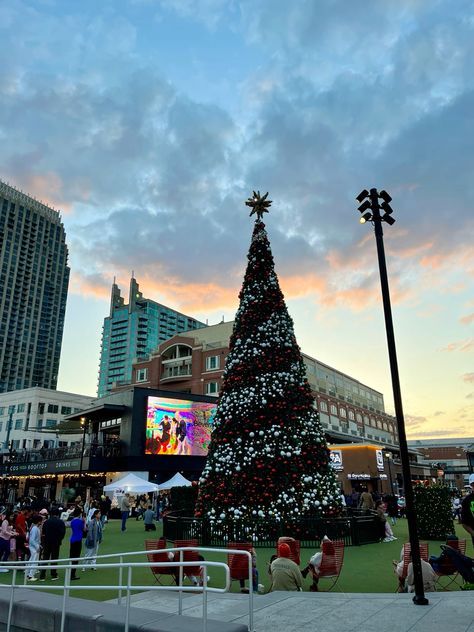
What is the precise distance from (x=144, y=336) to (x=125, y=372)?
15518mm

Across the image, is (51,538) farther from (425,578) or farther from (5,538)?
(425,578)

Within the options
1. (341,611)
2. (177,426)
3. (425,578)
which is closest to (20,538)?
(341,611)

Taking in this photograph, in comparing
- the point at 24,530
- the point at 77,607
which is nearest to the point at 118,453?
the point at 24,530

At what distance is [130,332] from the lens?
188 m

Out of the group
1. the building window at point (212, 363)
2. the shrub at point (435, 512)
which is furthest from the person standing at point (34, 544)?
the building window at point (212, 363)

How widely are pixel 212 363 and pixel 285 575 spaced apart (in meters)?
56.8

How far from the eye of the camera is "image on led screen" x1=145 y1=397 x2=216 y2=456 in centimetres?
4781

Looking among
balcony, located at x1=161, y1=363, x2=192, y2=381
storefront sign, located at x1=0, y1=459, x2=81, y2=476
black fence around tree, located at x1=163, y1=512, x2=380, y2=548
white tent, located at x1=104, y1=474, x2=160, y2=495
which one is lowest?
black fence around tree, located at x1=163, y1=512, x2=380, y2=548

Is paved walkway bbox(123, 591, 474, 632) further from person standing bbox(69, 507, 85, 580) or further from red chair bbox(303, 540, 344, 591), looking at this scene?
person standing bbox(69, 507, 85, 580)

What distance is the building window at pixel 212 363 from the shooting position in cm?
6531

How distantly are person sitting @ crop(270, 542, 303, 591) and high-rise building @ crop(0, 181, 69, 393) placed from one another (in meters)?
169

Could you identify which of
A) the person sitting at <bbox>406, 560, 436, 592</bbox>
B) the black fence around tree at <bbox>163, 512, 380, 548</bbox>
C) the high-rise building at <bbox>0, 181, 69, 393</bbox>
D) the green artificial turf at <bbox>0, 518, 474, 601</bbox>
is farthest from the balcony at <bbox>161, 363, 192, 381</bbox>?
the high-rise building at <bbox>0, 181, 69, 393</bbox>

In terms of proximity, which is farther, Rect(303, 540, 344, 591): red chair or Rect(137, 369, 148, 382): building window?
Rect(137, 369, 148, 382): building window

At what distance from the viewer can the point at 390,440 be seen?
98.6m
